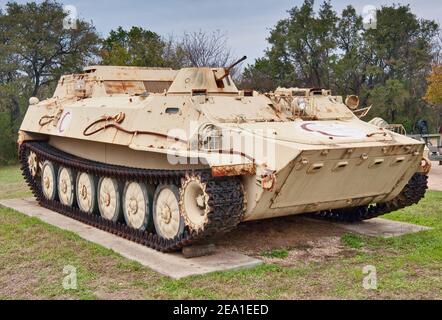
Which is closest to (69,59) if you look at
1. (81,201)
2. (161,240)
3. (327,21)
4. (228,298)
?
(327,21)

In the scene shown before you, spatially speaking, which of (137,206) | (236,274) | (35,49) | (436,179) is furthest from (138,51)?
(236,274)

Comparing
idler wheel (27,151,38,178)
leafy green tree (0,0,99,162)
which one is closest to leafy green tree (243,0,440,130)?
leafy green tree (0,0,99,162)

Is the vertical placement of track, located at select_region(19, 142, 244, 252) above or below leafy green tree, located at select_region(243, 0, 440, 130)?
below

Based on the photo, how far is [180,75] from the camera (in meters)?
10.3

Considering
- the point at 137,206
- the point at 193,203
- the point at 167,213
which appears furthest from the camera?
the point at 137,206

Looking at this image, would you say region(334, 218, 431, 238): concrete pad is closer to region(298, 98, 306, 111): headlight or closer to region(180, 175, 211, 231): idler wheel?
region(298, 98, 306, 111): headlight

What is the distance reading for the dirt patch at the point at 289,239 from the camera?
29.9 ft

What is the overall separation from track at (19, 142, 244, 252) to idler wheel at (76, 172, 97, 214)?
0.35 ft

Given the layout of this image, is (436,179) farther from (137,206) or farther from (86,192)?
(137,206)

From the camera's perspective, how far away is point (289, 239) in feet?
32.8

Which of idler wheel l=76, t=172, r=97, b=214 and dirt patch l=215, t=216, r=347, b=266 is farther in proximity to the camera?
idler wheel l=76, t=172, r=97, b=214

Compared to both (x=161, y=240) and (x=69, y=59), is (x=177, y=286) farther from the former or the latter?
(x=69, y=59)

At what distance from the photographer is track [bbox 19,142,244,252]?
318 inches

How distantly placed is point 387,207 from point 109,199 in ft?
14.1
